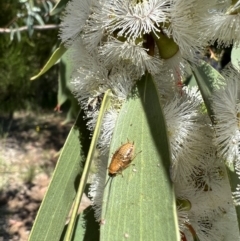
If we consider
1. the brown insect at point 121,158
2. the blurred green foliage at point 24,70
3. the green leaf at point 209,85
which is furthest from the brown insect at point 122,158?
the blurred green foliage at point 24,70

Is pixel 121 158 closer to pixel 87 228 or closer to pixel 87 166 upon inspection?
pixel 87 166

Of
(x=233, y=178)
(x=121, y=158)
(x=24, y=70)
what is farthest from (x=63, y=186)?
(x=24, y=70)

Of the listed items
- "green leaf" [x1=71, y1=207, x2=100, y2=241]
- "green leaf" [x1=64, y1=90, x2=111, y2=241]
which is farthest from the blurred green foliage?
"green leaf" [x1=64, y1=90, x2=111, y2=241]

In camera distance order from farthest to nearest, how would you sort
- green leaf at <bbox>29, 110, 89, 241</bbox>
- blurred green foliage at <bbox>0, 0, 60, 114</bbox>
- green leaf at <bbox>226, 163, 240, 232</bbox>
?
1. blurred green foliage at <bbox>0, 0, 60, 114</bbox>
2. green leaf at <bbox>29, 110, 89, 241</bbox>
3. green leaf at <bbox>226, 163, 240, 232</bbox>

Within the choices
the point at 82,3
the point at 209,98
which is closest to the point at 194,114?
the point at 209,98

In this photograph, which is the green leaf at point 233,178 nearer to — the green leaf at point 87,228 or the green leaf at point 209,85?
the green leaf at point 209,85

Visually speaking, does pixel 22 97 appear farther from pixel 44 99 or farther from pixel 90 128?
pixel 90 128

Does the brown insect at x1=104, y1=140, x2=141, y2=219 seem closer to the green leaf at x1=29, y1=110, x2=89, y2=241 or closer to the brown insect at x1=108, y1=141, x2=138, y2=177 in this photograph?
the brown insect at x1=108, y1=141, x2=138, y2=177
